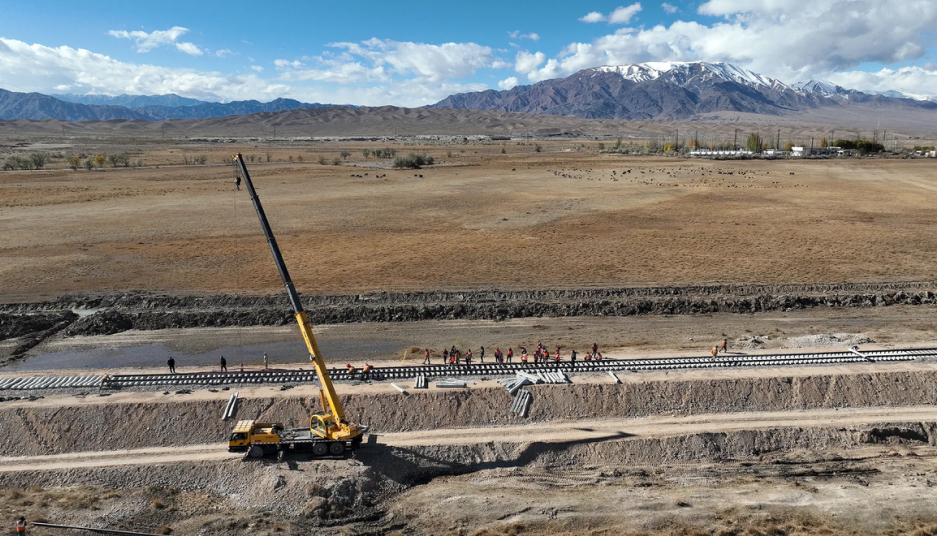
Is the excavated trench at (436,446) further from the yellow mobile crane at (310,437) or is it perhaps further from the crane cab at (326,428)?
the crane cab at (326,428)

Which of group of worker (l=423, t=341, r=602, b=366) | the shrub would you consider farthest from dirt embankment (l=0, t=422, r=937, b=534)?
the shrub

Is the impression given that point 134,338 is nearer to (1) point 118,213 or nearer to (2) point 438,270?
(2) point 438,270

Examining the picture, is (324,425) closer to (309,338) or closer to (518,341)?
(309,338)

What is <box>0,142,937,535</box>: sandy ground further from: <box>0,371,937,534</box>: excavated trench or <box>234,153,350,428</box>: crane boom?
<box>234,153,350,428</box>: crane boom

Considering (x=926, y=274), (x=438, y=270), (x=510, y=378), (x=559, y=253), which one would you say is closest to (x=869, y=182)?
(x=926, y=274)

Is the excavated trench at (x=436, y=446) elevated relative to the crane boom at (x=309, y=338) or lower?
lower

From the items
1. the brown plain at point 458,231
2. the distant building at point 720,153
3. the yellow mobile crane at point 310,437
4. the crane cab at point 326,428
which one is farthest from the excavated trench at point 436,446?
the distant building at point 720,153
